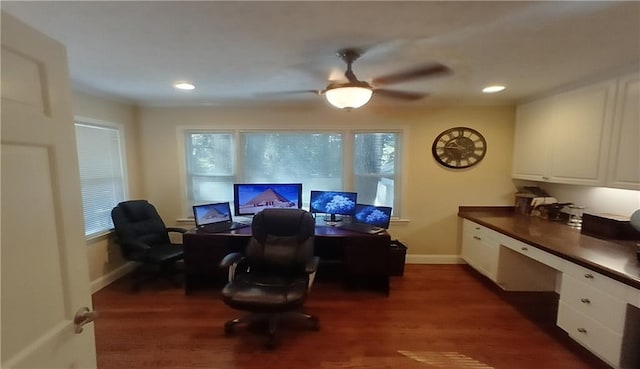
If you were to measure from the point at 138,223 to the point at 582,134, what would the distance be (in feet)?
14.8

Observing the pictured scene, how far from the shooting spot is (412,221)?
12.5 feet

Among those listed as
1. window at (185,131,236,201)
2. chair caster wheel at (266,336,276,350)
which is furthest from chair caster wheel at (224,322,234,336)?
window at (185,131,236,201)

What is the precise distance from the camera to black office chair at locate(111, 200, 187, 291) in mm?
3006

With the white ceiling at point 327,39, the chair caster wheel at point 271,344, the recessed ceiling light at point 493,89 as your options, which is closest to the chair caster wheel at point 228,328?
the chair caster wheel at point 271,344

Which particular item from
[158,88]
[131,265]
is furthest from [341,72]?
[131,265]

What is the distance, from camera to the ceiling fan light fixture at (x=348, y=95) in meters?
1.93

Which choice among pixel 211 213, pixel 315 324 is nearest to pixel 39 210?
pixel 315 324

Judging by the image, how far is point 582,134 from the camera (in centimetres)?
259

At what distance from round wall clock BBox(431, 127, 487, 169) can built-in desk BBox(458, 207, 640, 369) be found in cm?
83

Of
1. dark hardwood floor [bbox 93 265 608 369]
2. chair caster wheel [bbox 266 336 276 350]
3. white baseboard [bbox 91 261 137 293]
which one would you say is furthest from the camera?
white baseboard [bbox 91 261 137 293]

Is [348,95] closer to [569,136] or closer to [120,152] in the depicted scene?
[569,136]

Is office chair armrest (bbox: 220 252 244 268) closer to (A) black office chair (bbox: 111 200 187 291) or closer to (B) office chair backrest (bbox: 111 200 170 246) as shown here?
(A) black office chair (bbox: 111 200 187 291)

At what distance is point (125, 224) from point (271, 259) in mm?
1733

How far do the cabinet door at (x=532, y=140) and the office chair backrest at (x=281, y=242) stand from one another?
2529mm
